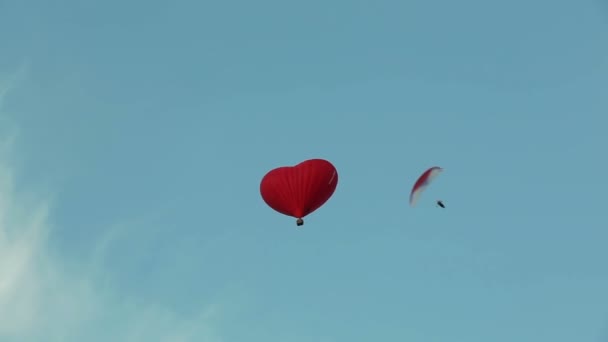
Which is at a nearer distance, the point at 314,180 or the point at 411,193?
the point at 411,193

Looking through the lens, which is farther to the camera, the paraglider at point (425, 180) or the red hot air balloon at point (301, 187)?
the red hot air balloon at point (301, 187)

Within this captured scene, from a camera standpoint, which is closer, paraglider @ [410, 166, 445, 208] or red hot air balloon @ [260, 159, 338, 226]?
paraglider @ [410, 166, 445, 208]

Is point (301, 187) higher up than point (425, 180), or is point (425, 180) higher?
point (301, 187)

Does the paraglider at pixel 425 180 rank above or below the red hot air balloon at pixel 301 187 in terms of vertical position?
below

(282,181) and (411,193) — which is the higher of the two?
(282,181)

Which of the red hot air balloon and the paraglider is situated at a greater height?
the red hot air balloon

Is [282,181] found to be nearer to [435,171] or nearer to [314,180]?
[314,180]

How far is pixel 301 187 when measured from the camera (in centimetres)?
5403

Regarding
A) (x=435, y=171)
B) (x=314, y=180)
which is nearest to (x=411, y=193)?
(x=435, y=171)

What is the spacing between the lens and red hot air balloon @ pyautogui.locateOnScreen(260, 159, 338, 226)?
54031 millimetres

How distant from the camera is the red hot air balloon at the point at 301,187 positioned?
54.0 metres

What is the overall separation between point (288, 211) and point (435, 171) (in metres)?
11.8

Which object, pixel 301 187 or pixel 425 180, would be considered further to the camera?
pixel 301 187

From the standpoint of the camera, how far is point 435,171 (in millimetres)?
46812
